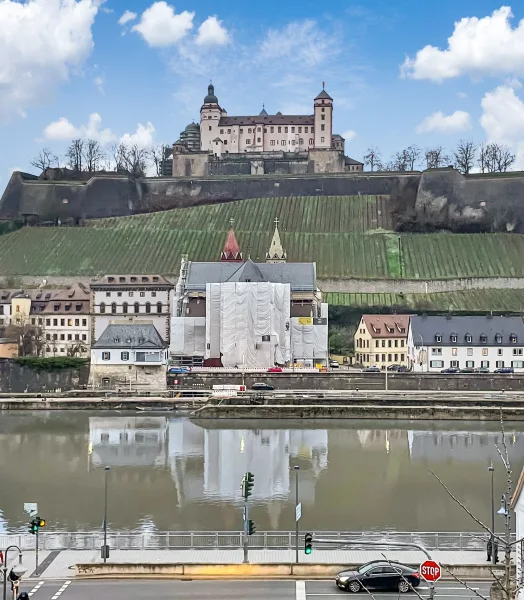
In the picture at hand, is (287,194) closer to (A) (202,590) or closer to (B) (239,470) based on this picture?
(B) (239,470)

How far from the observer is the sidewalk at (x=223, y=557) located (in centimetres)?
1978

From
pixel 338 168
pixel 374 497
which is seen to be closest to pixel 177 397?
pixel 374 497

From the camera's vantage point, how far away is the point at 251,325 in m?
Result: 65.2

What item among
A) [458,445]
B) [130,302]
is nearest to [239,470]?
[458,445]

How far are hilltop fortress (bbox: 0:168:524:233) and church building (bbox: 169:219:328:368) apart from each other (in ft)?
102

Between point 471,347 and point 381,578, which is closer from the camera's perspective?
point 381,578

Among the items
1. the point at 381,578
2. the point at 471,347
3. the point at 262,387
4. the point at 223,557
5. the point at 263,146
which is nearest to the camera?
the point at 381,578

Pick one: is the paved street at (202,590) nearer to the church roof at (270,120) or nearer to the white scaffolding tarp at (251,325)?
the white scaffolding tarp at (251,325)

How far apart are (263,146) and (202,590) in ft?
342

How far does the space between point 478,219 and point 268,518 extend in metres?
75.8

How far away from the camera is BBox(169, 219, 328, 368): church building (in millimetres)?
65250

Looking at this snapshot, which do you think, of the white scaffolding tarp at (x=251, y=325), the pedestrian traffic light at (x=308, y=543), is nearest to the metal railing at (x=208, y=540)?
the pedestrian traffic light at (x=308, y=543)

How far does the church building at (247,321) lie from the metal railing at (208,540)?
41.4 m

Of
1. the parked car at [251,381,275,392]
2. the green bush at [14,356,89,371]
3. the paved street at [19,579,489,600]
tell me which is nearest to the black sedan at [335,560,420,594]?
the paved street at [19,579,489,600]
